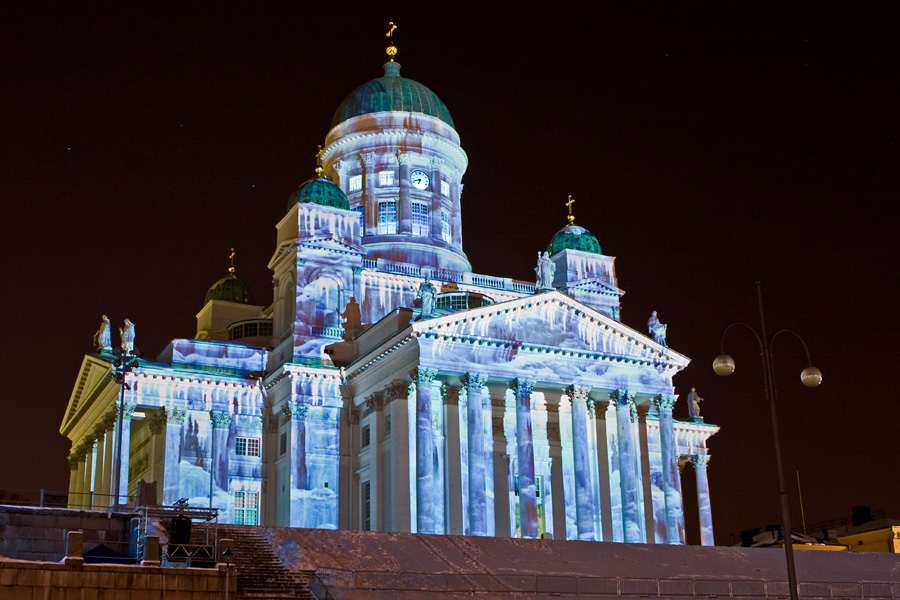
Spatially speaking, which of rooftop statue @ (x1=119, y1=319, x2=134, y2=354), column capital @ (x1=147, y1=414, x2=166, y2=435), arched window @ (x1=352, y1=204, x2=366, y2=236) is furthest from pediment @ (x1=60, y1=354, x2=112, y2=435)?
arched window @ (x1=352, y1=204, x2=366, y2=236)

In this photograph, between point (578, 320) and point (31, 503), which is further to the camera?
point (578, 320)

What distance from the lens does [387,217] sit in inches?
2579

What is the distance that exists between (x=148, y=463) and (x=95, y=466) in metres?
5.00

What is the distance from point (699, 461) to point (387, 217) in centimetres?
2385

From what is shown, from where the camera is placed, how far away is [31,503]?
35656 mm

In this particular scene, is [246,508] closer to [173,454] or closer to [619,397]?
[173,454]

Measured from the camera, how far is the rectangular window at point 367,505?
52469 millimetres

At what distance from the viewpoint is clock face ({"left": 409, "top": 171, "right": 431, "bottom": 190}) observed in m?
66.2

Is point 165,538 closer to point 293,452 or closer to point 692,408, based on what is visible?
point 293,452

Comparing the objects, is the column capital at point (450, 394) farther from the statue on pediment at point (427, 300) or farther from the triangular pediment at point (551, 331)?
the statue on pediment at point (427, 300)

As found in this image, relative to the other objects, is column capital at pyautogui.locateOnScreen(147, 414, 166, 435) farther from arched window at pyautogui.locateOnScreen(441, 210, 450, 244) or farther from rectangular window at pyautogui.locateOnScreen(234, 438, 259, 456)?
arched window at pyautogui.locateOnScreen(441, 210, 450, 244)

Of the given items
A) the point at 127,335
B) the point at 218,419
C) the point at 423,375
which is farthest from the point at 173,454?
the point at 423,375

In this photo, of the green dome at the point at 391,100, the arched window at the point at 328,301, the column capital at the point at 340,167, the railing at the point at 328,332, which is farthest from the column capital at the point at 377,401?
the green dome at the point at 391,100

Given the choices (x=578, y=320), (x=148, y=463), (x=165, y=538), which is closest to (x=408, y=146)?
(x=578, y=320)
